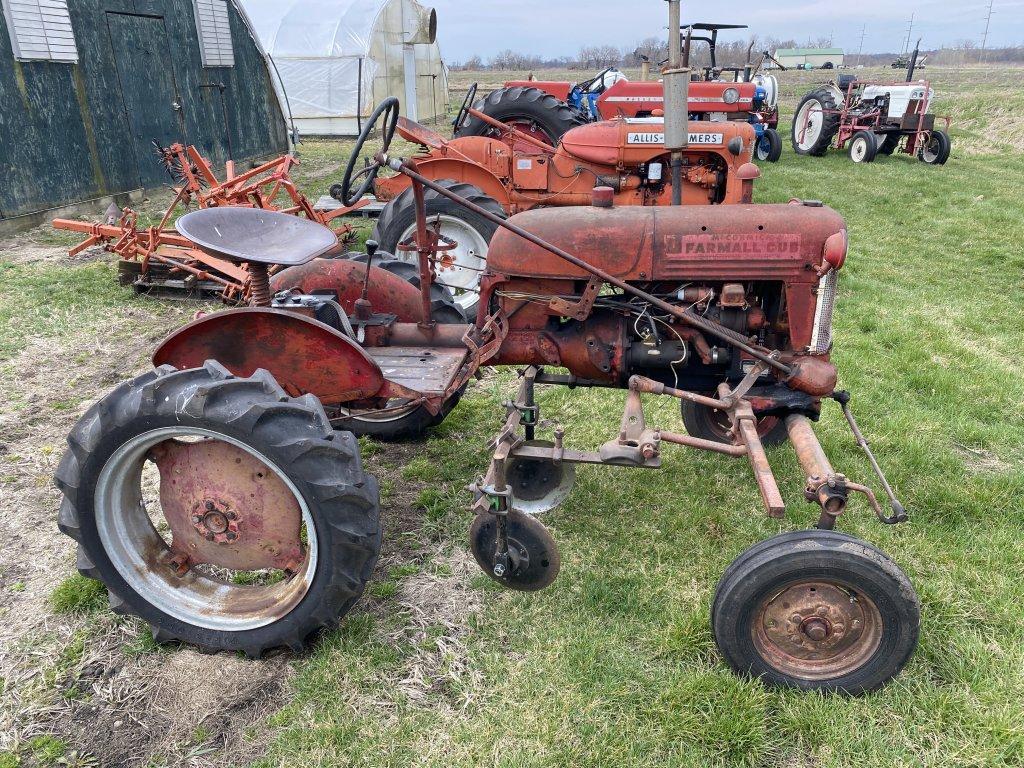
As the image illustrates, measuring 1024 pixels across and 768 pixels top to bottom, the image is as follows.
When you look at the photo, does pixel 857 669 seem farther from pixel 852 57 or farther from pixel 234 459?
pixel 852 57

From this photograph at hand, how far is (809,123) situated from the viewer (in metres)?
14.7

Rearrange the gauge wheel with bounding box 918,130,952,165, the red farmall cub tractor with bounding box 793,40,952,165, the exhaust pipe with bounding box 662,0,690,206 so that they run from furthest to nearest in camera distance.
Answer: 1. the red farmall cub tractor with bounding box 793,40,952,165
2. the gauge wheel with bounding box 918,130,952,165
3. the exhaust pipe with bounding box 662,0,690,206

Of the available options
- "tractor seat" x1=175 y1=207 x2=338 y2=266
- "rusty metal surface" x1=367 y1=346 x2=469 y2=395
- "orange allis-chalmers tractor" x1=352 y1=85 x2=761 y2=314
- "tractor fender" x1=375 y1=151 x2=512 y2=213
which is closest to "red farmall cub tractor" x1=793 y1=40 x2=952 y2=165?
"orange allis-chalmers tractor" x1=352 y1=85 x2=761 y2=314

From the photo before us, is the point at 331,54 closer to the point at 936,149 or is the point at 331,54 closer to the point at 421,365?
the point at 936,149

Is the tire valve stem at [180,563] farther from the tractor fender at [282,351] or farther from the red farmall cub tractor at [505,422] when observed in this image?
the tractor fender at [282,351]

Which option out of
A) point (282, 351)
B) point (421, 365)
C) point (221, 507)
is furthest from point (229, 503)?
point (421, 365)

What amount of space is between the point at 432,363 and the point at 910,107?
1336 cm

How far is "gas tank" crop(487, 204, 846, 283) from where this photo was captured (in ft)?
8.56

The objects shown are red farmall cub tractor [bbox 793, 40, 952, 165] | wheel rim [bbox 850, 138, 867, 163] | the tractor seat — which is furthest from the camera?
wheel rim [bbox 850, 138, 867, 163]

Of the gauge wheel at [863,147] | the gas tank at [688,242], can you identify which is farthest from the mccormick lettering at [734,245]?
the gauge wheel at [863,147]

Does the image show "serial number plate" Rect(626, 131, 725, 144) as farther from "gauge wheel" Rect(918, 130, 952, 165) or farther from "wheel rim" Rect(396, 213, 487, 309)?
"gauge wheel" Rect(918, 130, 952, 165)

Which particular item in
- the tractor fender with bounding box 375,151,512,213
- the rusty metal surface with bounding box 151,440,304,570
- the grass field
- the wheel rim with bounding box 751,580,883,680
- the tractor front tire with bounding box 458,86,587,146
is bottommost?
the grass field

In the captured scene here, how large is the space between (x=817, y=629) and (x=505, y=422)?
1276 mm

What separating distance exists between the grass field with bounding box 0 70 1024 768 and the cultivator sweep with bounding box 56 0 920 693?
6.7 inches
